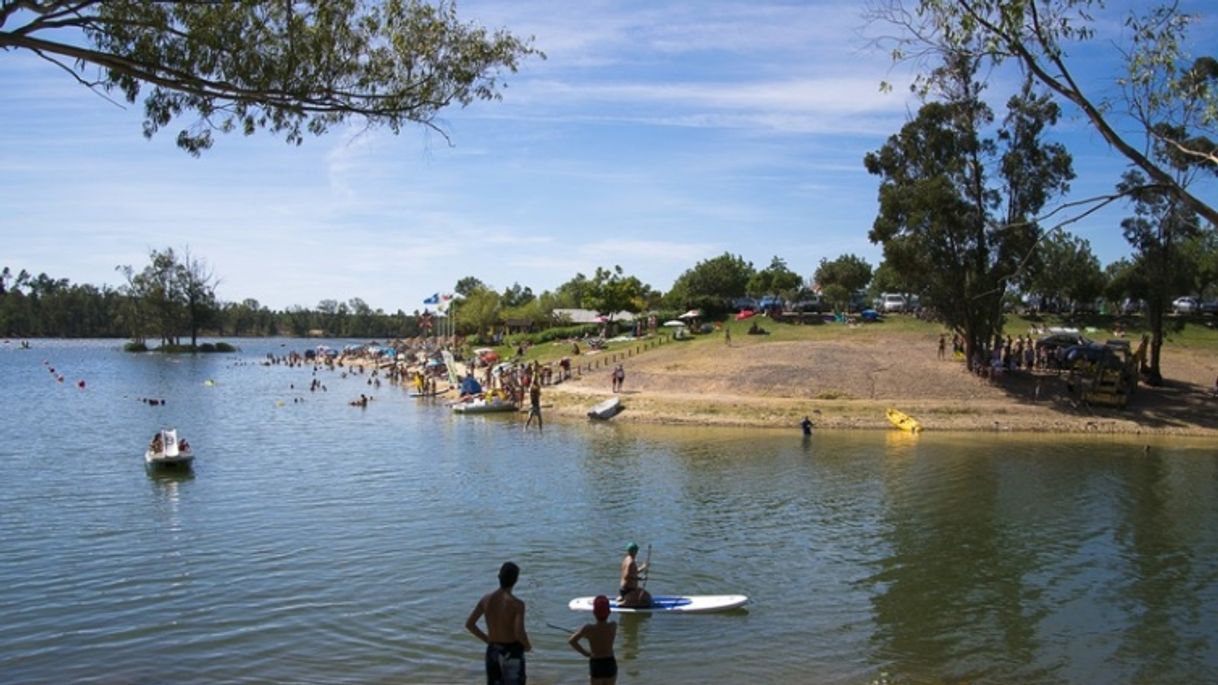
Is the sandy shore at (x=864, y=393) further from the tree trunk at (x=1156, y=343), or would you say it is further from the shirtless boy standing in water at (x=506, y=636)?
the shirtless boy standing in water at (x=506, y=636)

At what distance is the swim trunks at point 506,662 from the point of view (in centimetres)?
1031

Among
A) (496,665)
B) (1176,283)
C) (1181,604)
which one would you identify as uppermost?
(1176,283)

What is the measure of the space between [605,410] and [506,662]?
40.6 metres

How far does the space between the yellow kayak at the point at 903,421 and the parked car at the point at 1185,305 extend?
57.3 m

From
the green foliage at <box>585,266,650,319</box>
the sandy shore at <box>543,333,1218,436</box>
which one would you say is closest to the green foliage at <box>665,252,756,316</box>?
the green foliage at <box>585,266,650,319</box>

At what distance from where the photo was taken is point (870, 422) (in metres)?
47.8

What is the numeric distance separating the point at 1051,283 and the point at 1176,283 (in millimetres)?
41640

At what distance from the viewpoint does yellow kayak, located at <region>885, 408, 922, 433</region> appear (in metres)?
45.9

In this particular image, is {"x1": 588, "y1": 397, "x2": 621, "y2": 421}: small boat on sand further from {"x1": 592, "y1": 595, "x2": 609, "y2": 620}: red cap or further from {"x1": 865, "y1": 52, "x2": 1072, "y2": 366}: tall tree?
{"x1": 592, "y1": 595, "x2": 609, "y2": 620}: red cap

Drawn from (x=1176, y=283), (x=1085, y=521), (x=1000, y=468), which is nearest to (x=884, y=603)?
(x=1085, y=521)

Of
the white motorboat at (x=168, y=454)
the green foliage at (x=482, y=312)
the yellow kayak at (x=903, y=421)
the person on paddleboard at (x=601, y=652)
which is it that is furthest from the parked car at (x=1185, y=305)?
the person on paddleboard at (x=601, y=652)

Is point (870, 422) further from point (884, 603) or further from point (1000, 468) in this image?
point (884, 603)

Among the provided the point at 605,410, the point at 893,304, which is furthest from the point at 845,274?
the point at 605,410

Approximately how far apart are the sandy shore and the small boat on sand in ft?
1.89
